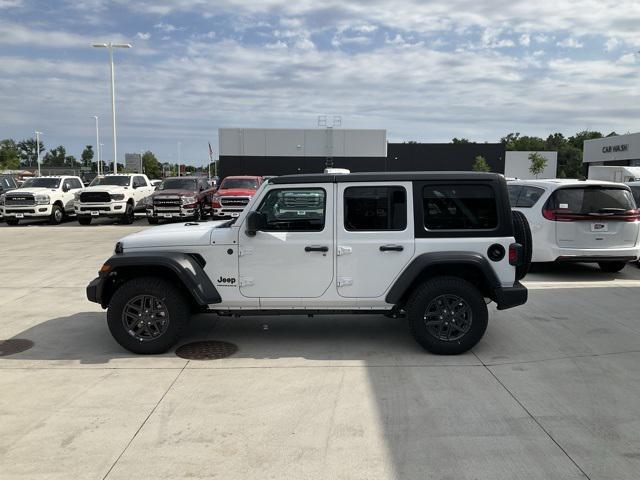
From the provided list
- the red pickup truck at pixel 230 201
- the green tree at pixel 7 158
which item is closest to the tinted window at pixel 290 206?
the red pickup truck at pixel 230 201

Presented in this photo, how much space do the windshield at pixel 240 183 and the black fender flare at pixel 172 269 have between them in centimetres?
1571

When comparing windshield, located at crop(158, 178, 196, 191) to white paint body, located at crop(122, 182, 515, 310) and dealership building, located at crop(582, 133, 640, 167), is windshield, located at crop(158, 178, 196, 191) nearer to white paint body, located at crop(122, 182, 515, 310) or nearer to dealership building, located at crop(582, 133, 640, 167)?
white paint body, located at crop(122, 182, 515, 310)

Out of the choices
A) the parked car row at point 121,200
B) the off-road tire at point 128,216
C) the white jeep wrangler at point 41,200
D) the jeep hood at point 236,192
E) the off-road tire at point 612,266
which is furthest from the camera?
the off-road tire at point 128,216

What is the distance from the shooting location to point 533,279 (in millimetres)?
9531

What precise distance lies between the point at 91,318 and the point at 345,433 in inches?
174

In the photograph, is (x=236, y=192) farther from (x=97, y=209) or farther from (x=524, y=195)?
(x=524, y=195)

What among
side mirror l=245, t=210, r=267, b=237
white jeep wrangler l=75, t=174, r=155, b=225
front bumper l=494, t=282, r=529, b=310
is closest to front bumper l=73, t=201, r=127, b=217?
white jeep wrangler l=75, t=174, r=155, b=225

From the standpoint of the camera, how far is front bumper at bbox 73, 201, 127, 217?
2064 centimetres

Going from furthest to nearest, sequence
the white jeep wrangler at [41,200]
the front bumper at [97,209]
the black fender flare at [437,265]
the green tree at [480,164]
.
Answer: the green tree at [480,164] → the white jeep wrangler at [41,200] → the front bumper at [97,209] → the black fender flare at [437,265]

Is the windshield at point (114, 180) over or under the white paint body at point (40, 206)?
over

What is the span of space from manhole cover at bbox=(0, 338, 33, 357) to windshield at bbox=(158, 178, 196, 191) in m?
15.8

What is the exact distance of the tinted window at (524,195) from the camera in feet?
32.0

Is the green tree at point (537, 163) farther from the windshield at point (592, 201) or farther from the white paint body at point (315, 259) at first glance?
the white paint body at point (315, 259)

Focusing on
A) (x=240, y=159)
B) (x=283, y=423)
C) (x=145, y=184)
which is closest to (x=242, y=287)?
(x=283, y=423)
